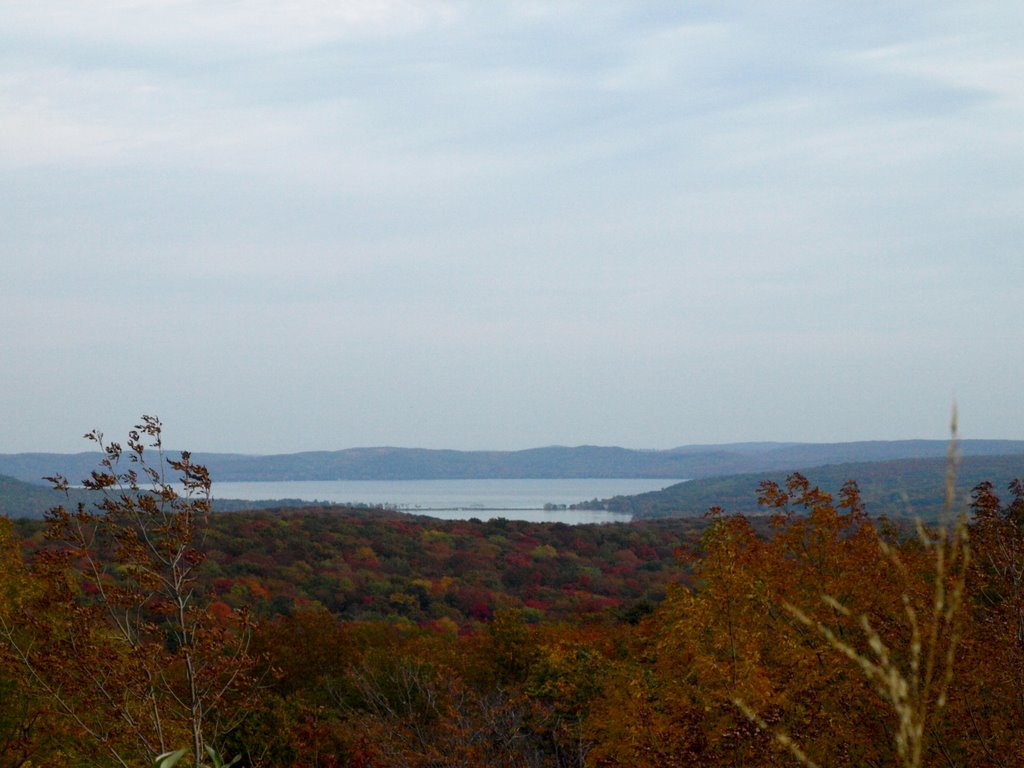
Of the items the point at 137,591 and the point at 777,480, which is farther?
the point at 777,480

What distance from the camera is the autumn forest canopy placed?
8953 mm

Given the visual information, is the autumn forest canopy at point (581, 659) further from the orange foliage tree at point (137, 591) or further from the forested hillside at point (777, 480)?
the forested hillside at point (777, 480)

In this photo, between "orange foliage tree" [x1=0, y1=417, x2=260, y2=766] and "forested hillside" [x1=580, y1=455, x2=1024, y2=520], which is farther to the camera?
"forested hillside" [x1=580, y1=455, x2=1024, y2=520]

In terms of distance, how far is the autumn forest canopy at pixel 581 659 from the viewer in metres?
8.95

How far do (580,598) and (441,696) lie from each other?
3398cm

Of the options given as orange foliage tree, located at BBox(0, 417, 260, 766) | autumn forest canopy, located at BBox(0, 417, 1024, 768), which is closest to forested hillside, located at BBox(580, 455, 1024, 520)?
autumn forest canopy, located at BBox(0, 417, 1024, 768)

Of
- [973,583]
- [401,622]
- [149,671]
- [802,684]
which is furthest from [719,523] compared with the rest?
[401,622]

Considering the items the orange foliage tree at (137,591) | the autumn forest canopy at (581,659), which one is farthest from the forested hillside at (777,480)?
the orange foliage tree at (137,591)

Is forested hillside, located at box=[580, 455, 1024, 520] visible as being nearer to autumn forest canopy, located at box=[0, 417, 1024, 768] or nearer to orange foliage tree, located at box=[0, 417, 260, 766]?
autumn forest canopy, located at box=[0, 417, 1024, 768]

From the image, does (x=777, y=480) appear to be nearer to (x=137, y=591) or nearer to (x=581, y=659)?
(x=581, y=659)

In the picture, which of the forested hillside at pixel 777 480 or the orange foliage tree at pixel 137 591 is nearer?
the orange foliage tree at pixel 137 591

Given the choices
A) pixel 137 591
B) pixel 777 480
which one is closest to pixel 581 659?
pixel 137 591

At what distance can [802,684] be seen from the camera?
1209cm

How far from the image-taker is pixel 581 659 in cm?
2216
